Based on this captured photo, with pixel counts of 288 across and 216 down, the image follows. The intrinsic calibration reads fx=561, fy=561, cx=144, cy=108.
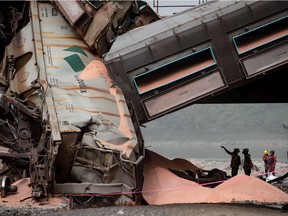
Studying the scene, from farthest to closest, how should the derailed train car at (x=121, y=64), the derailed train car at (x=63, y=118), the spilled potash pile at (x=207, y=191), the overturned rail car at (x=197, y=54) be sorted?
the overturned rail car at (x=197, y=54) → the derailed train car at (x=121, y=64) → the spilled potash pile at (x=207, y=191) → the derailed train car at (x=63, y=118)

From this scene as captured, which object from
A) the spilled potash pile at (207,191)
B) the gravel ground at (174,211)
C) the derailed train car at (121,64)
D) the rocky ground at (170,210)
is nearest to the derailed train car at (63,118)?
the derailed train car at (121,64)

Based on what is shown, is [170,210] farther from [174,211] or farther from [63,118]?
[63,118]

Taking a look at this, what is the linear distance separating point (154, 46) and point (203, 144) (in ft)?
272

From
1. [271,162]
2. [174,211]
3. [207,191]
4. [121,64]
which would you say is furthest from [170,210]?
[271,162]

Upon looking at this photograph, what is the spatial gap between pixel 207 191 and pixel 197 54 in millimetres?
3749

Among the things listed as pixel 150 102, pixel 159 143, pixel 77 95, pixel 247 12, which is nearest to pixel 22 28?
pixel 77 95

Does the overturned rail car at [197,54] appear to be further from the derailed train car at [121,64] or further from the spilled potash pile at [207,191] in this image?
the spilled potash pile at [207,191]

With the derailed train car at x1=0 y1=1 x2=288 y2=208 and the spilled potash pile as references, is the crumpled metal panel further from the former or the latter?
the spilled potash pile

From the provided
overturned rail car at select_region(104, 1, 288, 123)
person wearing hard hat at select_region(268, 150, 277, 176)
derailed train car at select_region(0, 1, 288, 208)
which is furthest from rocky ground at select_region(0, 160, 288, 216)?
person wearing hard hat at select_region(268, 150, 277, 176)

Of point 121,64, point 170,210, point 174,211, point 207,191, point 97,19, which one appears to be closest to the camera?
point 174,211

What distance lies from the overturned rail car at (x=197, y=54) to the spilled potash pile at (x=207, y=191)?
196 centimetres

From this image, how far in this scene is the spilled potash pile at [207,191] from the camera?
1191 cm

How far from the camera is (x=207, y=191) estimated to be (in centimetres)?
1210

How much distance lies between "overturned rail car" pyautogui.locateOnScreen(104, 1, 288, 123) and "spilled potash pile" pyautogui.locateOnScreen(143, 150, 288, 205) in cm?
Answer: 196
